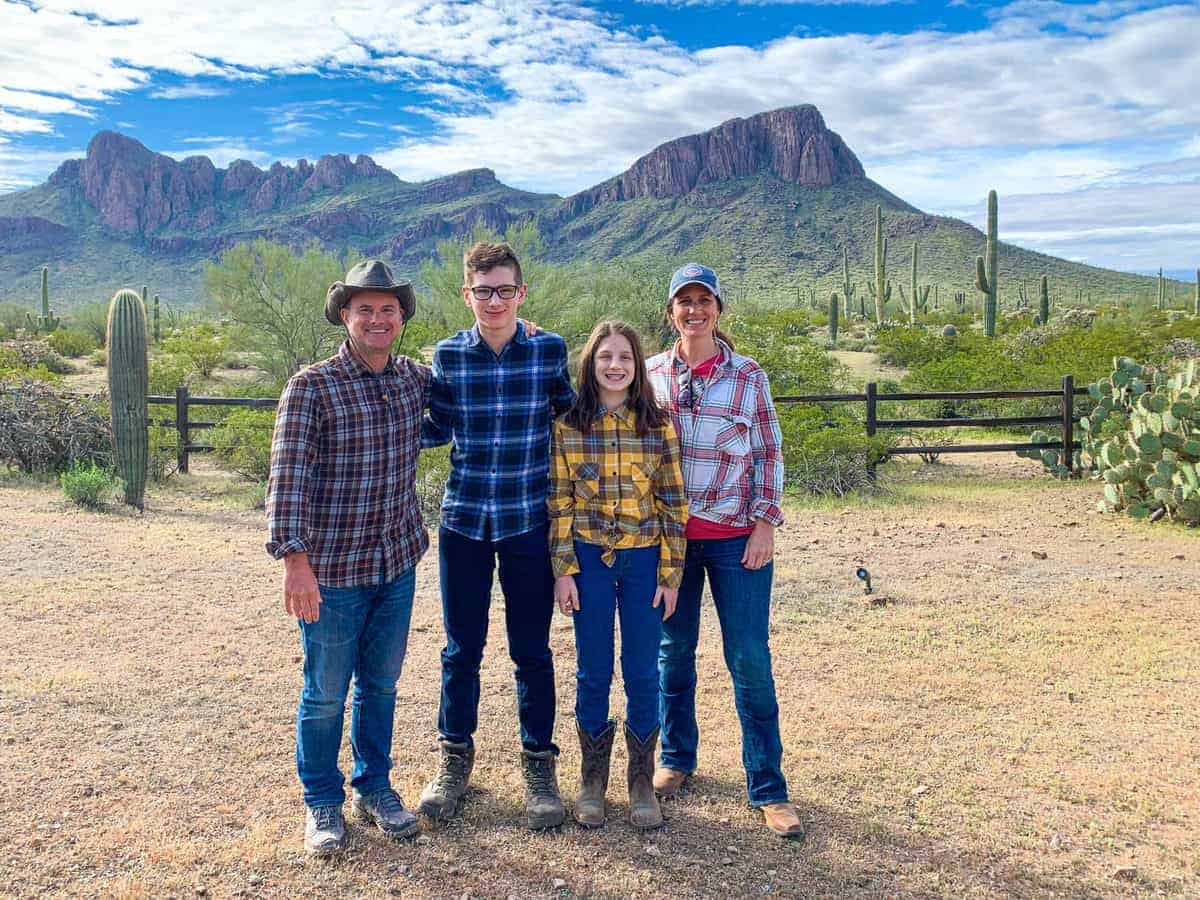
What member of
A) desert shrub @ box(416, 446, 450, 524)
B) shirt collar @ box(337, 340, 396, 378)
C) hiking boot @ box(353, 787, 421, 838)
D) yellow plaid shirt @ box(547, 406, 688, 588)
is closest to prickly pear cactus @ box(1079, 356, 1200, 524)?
desert shrub @ box(416, 446, 450, 524)

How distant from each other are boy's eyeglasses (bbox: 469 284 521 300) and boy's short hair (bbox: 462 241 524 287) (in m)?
0.05

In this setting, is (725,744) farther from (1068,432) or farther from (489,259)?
(1068,432)

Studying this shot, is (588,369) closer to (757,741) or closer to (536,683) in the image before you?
(536,683)

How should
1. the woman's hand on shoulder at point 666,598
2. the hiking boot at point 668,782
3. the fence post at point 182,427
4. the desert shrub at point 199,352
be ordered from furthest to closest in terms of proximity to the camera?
the desert shrub at point 199,352
the fence post at point 182,427
the hiking boot at point 668,782
the woman's hand on shoulder at point 666,598

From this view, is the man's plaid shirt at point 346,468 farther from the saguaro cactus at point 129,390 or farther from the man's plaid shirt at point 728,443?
the saguaro cactus at point 129,390

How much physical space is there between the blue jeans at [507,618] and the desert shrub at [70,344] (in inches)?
1145

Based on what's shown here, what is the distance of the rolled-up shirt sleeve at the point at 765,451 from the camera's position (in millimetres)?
3287

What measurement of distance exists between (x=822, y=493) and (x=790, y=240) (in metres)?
60.6

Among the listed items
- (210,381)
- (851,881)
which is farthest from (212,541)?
(210,381)

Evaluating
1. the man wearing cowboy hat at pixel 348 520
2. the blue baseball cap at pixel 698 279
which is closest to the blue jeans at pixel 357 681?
the man wearing cowboy hat at pixel 348 520

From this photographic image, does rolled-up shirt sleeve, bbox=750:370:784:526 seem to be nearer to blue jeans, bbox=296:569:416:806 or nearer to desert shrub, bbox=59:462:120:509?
blue jeans, bbox=296:569:416:806

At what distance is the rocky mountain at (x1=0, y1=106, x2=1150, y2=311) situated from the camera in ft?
214

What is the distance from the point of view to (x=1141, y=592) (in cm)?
665

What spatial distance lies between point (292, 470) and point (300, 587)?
38cm
